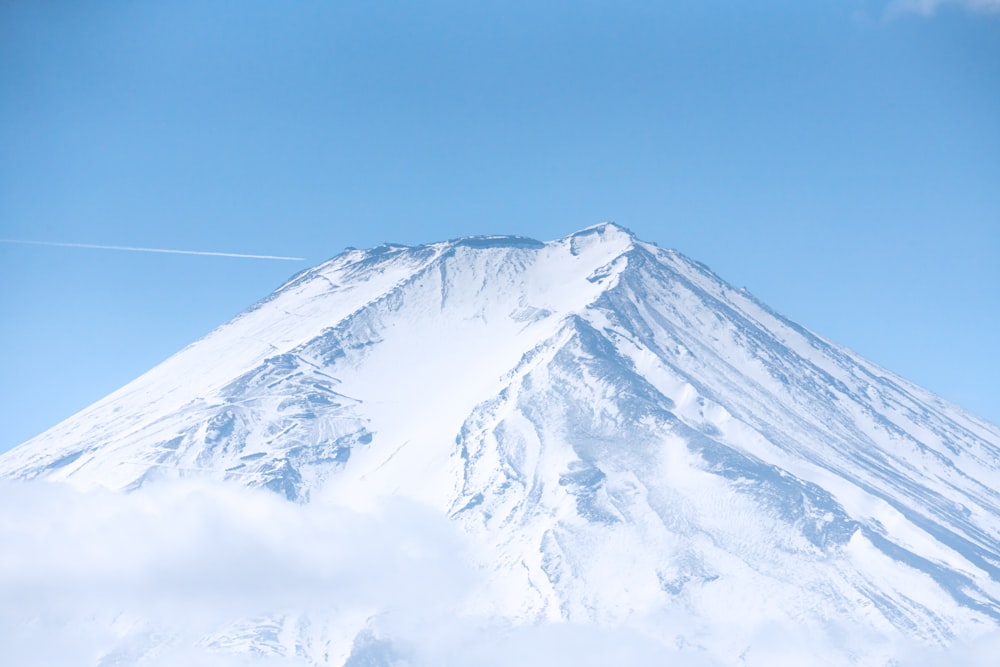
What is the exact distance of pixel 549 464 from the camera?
179125 mm

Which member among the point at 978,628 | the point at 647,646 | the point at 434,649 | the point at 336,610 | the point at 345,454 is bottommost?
the point at 978,628

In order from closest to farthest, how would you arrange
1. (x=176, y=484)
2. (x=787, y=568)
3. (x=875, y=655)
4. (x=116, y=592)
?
(x=875, y=655) → (x=787, y=568) → (x=116, y=592) → (x=176, y=484)

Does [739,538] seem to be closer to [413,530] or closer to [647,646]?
[647,646]

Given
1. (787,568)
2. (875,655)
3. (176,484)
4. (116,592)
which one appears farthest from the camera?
(176,484)

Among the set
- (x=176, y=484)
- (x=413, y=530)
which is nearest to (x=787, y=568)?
(x=413, y=530)

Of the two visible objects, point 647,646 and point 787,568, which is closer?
point 647,646

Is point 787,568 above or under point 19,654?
under

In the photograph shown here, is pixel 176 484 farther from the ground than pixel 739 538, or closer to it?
farther from the ground

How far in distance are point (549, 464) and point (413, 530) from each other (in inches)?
745

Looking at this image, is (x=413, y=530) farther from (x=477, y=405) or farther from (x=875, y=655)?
(x=875, y=655)

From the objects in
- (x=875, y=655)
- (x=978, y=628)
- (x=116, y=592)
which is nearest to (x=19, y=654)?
(x=116, y=592)

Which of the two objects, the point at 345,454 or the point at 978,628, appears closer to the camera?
the point at 978,628

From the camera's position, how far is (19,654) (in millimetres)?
165750

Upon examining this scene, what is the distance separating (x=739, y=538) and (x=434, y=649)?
38431mm
